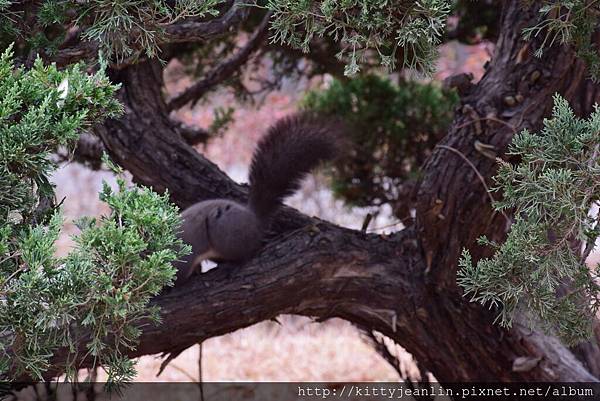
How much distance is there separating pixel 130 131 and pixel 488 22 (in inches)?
71.5

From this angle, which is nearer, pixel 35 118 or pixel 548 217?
pixel 35 118

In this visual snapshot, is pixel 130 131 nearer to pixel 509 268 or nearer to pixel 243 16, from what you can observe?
pixel 243 16

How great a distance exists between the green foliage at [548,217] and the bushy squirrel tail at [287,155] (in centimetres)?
120

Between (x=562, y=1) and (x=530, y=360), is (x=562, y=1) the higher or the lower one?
the higher one

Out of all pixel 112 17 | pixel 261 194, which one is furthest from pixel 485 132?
pixel 112 17

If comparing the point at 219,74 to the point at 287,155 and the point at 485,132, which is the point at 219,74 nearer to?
the point at 287,155

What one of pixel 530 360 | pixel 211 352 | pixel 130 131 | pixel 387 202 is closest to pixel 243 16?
pixel 130 131

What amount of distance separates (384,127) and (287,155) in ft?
4.24

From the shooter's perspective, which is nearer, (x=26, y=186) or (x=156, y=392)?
(x=26, y=186)

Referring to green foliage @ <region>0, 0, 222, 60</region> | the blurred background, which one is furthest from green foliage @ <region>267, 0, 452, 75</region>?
the blurred background

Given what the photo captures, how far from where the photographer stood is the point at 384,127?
13.1 feet

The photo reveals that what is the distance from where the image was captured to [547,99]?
8.26 feet

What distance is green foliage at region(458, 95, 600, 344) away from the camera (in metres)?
1.45

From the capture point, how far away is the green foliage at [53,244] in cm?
133
